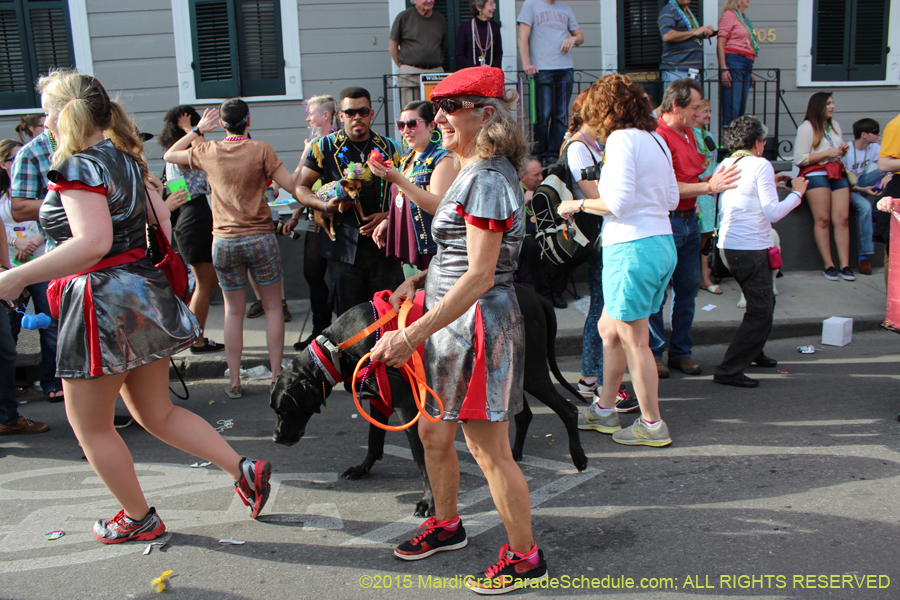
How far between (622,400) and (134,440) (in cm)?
323

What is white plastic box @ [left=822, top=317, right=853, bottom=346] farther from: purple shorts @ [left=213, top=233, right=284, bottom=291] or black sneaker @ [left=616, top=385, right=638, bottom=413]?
purple shorts @ [left=213, top=233, right=284, bottom=291]

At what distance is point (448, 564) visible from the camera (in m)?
2.96

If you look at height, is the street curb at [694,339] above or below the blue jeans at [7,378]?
below

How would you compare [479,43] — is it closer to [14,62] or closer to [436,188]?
[436,188]

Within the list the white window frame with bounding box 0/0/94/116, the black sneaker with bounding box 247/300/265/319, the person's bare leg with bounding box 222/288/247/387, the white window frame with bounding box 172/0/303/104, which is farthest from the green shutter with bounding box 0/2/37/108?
the person's bare leg with bounding box 222/288/247/387

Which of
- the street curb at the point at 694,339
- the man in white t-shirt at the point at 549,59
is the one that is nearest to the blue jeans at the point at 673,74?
the man in white t-shirt at the point at 549,59

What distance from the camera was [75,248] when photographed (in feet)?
8.79

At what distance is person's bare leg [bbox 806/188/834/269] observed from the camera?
8281 millimetres

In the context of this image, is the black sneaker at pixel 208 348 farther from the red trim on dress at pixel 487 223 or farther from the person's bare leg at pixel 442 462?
the red trim on dress at pixel 487 223

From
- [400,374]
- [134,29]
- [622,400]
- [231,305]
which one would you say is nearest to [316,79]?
[134,29]

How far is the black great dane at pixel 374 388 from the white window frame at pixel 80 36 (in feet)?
24.2

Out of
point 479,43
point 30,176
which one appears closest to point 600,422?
point 30,176

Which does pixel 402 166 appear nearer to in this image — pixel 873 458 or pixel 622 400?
pixel 622 400

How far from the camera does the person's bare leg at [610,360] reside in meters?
4.21
